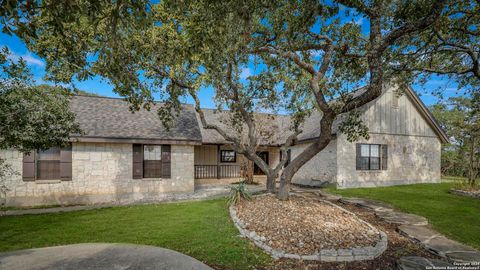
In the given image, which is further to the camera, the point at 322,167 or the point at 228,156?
the point at 228,156

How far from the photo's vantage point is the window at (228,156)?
1944 cm

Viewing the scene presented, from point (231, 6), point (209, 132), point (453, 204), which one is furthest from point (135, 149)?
point (453, 204)

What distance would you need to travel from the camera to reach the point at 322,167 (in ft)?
48.2

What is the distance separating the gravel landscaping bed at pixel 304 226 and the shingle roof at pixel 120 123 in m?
6.28

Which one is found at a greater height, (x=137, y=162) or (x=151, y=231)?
(x=137, y=162)

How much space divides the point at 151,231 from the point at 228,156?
13453 millimetres

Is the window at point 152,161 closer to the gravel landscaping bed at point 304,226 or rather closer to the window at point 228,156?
the gravel landscaping bed at point 304,226

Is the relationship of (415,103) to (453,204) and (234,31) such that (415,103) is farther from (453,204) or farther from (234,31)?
(234,31)

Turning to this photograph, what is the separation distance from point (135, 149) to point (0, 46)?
7064mm

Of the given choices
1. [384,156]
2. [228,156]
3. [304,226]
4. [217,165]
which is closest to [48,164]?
[217,165]

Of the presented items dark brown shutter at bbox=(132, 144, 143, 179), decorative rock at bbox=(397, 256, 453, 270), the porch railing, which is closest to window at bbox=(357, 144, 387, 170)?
the porch railing

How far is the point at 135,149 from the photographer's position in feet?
38.6

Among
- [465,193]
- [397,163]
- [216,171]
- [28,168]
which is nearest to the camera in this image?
[28,168]

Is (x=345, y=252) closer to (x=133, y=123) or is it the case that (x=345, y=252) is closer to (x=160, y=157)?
(x=160, y=157)
